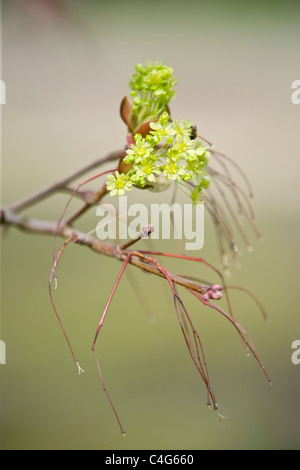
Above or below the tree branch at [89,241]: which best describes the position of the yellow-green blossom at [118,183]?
above

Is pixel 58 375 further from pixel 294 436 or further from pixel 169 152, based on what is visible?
pixel 169 152

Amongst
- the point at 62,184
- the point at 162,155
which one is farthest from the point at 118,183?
the point at 62,184

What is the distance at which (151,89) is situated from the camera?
331 millimetres

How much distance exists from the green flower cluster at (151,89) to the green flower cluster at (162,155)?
24 mm

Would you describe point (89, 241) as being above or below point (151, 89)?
below

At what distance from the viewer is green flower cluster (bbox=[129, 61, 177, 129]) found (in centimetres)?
33

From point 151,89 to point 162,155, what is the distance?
58mm

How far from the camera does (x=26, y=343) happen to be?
1.15m

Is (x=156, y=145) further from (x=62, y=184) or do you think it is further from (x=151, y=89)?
(x=62, y=184)

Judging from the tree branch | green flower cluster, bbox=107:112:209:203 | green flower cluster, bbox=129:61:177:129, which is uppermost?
green flower cluster, bbox=129:61:177:129

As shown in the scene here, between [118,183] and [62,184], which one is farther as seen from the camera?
[62,184]

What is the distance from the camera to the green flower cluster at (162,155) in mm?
302

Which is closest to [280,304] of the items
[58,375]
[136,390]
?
[136,390]

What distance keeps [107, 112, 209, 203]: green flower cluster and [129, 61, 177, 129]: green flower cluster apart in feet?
0.08
